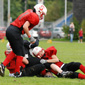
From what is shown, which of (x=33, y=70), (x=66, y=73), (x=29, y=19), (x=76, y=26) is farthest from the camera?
(x=76, y=26)

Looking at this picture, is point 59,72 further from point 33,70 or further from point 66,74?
point 33,70

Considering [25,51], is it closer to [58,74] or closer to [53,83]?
[58,74]

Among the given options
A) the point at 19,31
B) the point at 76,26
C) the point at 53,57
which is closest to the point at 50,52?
the point at 53,57

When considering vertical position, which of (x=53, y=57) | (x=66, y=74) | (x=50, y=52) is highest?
(x=50, y=52)

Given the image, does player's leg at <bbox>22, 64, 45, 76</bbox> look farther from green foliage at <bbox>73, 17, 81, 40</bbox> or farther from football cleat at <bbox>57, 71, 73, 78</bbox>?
green foliage at <bbox>73, 17, 81, 40</bbox>

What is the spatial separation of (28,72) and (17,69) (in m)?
0.35

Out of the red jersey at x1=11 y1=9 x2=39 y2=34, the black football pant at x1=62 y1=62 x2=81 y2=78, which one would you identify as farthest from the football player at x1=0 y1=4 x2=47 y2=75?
the black football pant at x1=62 y1=62 x2=81 y2=78

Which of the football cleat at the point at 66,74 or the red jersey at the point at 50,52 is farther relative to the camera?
the red jersey at the point at 50,52

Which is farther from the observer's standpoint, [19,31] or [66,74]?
[19,31]

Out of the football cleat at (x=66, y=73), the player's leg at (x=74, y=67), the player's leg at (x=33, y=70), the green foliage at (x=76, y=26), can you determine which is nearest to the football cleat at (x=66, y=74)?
the football cleat at (x=66, y=73)

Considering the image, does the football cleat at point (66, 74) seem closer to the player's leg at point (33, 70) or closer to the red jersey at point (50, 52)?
the red jersey at point (50, 52)

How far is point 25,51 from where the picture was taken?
990 centimetres

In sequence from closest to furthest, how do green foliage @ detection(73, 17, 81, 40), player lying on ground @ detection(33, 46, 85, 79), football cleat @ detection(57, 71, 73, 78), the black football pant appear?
1. football cleat @ detection(57, 71, 73, 78)
2. the black football pant
3. player lying on ground @ detection(33, 46, 85, 79)
4. green foliage @ detection(73, 17, 81, 40)

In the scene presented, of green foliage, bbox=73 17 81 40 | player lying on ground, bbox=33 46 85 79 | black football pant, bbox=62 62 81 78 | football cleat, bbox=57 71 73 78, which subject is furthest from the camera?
green foliage, bbox=73 17 81 40
